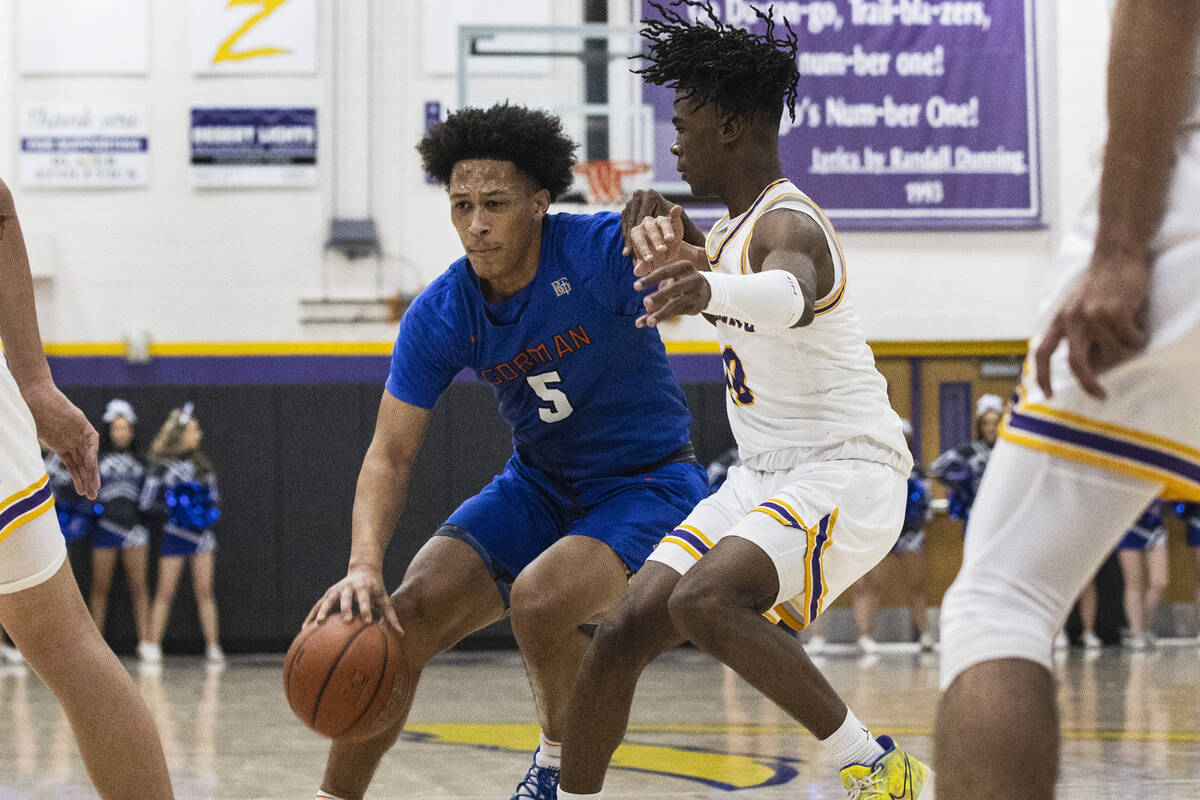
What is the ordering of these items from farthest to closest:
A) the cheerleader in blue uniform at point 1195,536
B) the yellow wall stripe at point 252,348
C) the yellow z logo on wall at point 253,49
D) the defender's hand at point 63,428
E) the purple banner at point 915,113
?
the purple banner at point 915,113
the yellow z logo on wall at point 253,49
the yellow wall stripe at point 252,348
the cheerleader in blue uniform at point 1195,536
the defender's hand at point 63,428

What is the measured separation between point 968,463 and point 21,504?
8.86 metres

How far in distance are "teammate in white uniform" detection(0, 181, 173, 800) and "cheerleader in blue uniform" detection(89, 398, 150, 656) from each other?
25.6ft

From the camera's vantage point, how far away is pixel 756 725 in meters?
6.18

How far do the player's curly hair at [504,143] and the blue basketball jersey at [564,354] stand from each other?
0.17 m

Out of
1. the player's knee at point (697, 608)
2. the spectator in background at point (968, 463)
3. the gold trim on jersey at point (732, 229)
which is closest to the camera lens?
the player's knee at point (697, 608)

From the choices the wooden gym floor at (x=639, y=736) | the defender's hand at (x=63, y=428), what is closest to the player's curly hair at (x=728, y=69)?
the defender's hand at (x=63, y=428)

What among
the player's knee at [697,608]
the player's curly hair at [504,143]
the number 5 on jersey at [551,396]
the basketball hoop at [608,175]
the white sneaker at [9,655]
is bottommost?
the white sneaker at [9,655]

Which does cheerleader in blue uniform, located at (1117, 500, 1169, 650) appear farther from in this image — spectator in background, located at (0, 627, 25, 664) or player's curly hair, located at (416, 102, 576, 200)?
spectator in background, located at (0, 627, 25, 664)

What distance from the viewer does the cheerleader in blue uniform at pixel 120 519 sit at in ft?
32.9

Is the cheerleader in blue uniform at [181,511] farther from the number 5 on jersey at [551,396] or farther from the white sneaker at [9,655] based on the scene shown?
the number 5 on jersey at [551,396]

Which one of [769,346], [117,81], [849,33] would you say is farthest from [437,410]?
[769,346]

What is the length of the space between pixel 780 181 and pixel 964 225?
28.7 feet

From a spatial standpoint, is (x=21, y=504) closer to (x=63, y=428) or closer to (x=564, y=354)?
(x=63, y=428)

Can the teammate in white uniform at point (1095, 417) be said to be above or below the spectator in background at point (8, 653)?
above
